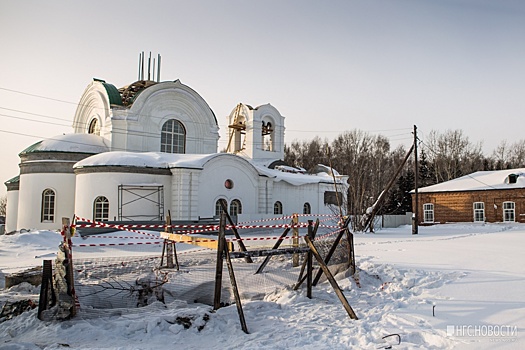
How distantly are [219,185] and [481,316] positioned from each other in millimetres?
19542

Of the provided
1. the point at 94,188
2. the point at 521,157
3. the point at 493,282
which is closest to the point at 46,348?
the point at 493,282

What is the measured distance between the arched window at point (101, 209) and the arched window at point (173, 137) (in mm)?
7452

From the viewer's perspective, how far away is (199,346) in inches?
223

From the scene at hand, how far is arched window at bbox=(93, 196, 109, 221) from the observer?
2209 cm

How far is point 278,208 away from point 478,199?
1475 centimetres

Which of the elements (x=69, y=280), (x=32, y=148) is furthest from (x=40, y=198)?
(x=69, y=280)

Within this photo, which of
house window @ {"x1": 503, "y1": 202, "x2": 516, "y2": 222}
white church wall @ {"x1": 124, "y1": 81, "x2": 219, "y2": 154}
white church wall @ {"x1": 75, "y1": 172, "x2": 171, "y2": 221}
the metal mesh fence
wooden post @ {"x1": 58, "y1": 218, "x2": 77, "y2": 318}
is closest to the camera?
wooden post @ {"x1": 58, "y1": 218, "x2": 77, "y2": 318}

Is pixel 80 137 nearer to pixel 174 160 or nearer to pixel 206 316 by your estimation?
pixel 174 160

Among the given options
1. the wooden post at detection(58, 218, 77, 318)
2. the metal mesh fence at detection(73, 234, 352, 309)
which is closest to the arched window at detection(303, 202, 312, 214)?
the metal mesh fence at detection(73, 234, 352, 309)

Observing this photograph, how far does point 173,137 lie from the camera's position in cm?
2944

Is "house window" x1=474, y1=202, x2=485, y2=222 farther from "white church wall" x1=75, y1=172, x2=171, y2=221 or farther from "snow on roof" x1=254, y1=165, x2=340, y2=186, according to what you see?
"white church wall" x1=75, y1=172, x2=171, y2=221

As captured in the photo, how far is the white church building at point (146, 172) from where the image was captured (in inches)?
877

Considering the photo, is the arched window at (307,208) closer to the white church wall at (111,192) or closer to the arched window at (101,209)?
the white church wall at (111,192)

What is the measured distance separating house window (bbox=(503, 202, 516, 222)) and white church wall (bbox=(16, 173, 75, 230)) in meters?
28.6
